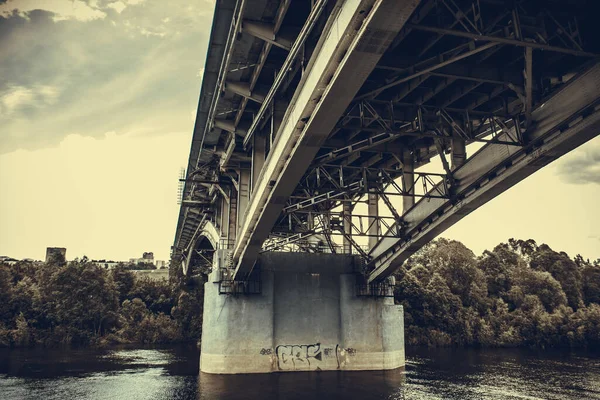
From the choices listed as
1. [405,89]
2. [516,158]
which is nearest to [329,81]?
[405,89]

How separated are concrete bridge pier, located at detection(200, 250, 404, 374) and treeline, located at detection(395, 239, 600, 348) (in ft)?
78.2

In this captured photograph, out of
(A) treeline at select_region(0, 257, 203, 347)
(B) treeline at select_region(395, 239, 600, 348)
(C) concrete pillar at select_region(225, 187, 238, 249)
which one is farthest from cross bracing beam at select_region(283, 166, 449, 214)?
(A) treeline at select_region(0, 257, 203, 347)

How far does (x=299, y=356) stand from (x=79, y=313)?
3625cm

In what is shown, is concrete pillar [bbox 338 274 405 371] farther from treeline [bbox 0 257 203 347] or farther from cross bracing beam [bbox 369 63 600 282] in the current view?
treeline [bbox 0 257 203 347]

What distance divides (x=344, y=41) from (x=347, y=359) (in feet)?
72.3

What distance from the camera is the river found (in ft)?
70.5

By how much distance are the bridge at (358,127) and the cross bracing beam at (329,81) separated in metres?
0.05

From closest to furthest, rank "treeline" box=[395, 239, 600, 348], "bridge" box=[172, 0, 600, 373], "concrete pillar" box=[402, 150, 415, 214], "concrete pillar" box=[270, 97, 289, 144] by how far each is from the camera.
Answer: "bridge" box=[172, 0, 600, 373]
"concrete pillar" box=[270, 97, 289, 144]
"concrete pillar" box=[402, 150, 415, 214]
"treeline" box=[395, 239, 600, 348]

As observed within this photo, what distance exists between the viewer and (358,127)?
16.0 metres

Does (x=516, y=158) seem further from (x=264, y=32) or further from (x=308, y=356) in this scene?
(x=308, y=356)

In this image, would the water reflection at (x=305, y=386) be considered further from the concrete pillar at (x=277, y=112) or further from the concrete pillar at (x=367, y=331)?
the concrete pillar at (x=277, y=112)

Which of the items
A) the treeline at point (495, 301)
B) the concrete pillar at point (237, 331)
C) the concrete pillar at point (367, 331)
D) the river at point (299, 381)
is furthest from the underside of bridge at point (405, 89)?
the treeline at point (495, 301)

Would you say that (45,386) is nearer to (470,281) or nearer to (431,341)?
(431,341)

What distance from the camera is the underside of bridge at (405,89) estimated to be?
38.1ft
